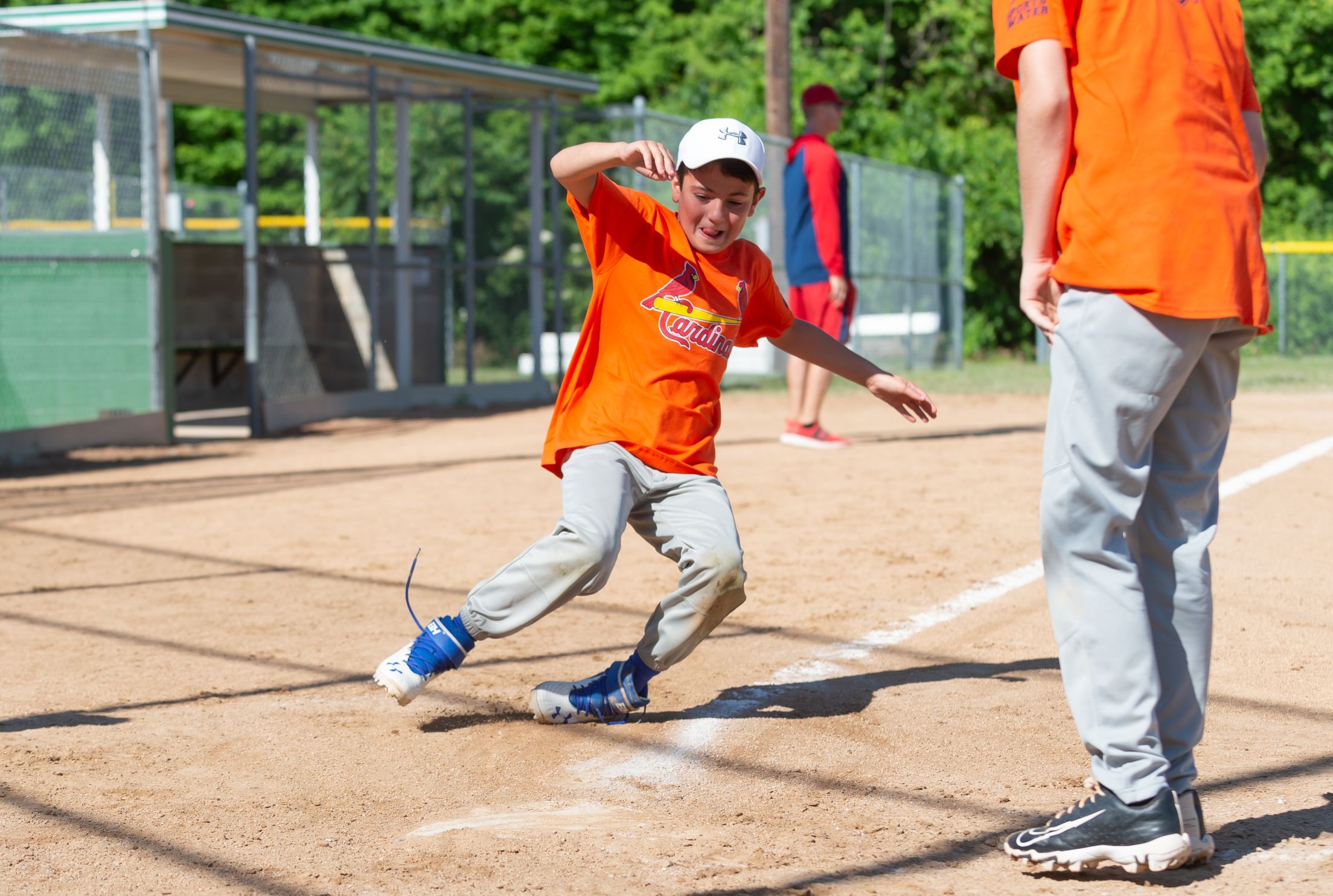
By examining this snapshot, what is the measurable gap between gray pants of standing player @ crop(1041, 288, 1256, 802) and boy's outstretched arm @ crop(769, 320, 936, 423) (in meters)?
0.95

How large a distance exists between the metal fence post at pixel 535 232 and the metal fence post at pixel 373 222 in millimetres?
2097

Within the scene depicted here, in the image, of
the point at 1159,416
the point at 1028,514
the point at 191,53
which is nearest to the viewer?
the point at 1159,416

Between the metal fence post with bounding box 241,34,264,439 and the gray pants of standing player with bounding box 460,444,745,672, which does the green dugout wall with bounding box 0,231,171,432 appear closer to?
the metal fence post with bounding box 241,34,264,439

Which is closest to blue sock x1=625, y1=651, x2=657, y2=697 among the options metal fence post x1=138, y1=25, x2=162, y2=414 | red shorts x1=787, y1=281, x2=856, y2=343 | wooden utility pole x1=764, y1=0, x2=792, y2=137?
red shorts x1=787, y1=281, x2=856, y2=343

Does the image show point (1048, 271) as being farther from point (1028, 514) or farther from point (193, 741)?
point (1028, 514)

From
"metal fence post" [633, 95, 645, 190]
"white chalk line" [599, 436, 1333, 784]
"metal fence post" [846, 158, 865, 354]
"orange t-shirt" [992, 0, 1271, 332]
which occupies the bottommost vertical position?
"white chalk line" [599, 436, 1333, 784]

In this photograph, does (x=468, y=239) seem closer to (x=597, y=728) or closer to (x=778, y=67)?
(x=778, y=67)

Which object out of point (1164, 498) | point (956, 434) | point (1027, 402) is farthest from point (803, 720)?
point (1027, 402)

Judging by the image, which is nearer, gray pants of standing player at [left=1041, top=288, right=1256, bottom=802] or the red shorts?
gray pants of standing player at [left=1041, top=288, right=1256, bottom=802]

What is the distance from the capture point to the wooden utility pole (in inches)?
683

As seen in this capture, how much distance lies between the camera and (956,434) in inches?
436

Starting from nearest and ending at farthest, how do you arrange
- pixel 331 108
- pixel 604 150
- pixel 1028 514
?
pixel 604 150, pixel 1028 514, pixel 331 108

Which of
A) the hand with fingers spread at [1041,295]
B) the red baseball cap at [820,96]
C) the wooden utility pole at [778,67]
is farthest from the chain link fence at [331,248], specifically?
the hand with fingers spread at [1041,295]

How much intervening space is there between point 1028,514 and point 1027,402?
23.8 feet
